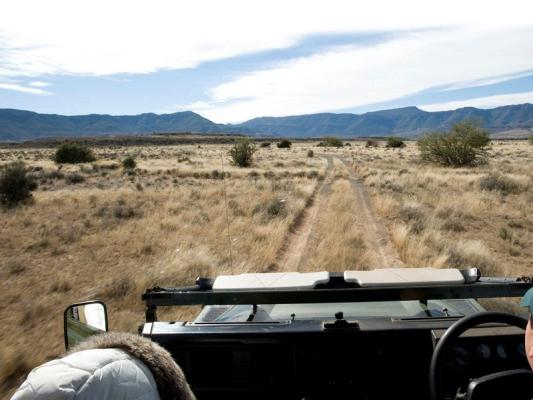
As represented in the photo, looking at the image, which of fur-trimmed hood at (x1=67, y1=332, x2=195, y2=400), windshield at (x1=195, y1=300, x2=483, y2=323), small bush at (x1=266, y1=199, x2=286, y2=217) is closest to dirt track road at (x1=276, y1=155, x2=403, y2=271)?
small bush at (x1=266, y1=199, x2=286, y2=217)

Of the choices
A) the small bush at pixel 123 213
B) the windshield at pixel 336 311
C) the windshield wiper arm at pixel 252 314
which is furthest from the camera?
the small bush at pixel 123 213

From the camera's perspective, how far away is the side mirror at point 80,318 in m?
3.10

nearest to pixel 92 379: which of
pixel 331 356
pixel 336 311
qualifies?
pixel 331 356

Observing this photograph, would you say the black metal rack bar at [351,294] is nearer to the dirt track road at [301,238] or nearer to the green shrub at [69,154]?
the dirt track road at [301,238]

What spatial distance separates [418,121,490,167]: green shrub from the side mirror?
3743 cm

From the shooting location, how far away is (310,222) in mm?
15594

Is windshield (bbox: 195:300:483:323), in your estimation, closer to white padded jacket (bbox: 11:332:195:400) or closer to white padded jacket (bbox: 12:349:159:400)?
white padded jacket (bbox: 11:332:195:400)

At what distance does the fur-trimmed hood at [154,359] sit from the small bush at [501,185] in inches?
848

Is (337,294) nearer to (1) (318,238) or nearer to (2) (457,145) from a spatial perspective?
(1) (318,238)

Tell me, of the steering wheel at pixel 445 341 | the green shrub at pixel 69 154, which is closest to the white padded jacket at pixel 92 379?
the steering wheel at pixel 445 341

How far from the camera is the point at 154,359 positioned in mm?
1252

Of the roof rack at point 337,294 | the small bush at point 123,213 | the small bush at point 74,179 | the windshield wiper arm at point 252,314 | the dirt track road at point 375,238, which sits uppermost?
the roof rack at point 337,294

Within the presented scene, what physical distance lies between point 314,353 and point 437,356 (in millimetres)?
800

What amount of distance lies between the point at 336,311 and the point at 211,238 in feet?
31.8
